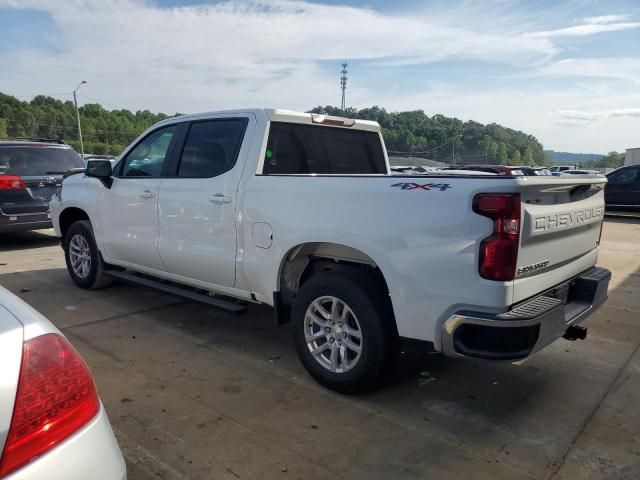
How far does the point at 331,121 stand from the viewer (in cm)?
466

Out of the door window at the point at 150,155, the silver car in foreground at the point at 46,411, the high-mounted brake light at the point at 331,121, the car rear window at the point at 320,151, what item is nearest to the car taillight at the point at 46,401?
the silver car in foreground at the point at 46,411

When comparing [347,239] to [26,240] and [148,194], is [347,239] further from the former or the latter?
[26,240]

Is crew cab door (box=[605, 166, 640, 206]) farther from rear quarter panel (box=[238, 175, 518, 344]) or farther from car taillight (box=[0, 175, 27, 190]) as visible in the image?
car taillight (box=[0, 175, 27, 190])

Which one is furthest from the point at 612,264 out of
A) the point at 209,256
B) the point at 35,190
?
the point at 35,190

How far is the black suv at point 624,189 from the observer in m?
14.7

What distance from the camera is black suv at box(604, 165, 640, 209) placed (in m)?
14.7

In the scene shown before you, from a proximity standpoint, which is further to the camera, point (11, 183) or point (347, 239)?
point (11, 183)

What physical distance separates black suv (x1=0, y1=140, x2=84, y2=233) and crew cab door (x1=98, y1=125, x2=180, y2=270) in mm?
3781

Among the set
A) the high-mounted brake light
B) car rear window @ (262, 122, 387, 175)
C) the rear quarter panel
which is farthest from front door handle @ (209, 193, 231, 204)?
the high-mounted brake light

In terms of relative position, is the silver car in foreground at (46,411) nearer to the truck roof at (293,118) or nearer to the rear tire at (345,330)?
the rear tire at (345,330)

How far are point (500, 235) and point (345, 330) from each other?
4.10 ft

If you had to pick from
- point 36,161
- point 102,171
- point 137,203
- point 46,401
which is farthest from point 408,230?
point 36,161

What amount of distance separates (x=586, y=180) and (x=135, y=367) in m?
3.46

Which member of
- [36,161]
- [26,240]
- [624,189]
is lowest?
[26,240]
